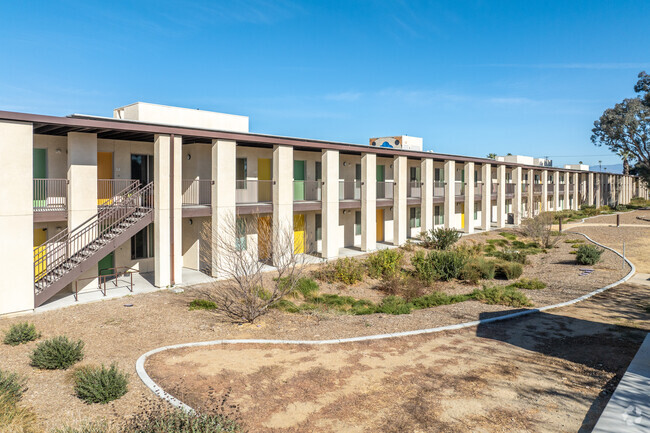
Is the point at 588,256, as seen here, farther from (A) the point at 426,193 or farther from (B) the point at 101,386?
(B) the point at 101,386

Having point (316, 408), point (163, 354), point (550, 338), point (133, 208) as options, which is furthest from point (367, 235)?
point (316, 408)

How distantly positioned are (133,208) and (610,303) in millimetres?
18149

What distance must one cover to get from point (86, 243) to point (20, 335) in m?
6.11

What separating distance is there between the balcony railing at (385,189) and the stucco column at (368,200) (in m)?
1.63

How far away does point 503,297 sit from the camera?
618 inches

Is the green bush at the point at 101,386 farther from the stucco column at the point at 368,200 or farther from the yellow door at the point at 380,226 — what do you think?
the yellow door at the point at 380,226

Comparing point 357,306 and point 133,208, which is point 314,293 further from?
point 133,208

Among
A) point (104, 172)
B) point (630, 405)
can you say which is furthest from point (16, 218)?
point (630, 405)

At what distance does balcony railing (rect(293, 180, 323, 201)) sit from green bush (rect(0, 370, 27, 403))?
17031 millimetres

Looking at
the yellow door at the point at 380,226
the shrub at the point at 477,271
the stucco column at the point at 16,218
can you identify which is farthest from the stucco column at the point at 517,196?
the stucco column at the point at 16,218

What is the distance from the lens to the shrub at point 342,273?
19.7m

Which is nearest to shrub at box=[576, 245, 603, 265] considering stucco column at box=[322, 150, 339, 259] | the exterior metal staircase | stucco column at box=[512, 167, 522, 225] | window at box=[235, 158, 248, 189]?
stucco column at box=[322, 150, 339, 259]

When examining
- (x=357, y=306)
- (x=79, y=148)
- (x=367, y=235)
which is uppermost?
(x=79, y=148)

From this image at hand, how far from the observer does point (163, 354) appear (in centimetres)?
1038
